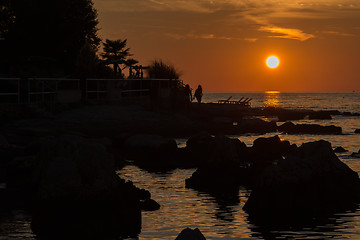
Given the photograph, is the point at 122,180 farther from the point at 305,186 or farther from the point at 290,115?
the point at 290,115

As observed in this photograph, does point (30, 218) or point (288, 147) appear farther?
point (288, 147)

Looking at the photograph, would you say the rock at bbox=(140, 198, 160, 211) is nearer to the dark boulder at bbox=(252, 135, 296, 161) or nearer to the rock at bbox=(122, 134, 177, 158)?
the rock at bbox=(122, 134, 177, 158)

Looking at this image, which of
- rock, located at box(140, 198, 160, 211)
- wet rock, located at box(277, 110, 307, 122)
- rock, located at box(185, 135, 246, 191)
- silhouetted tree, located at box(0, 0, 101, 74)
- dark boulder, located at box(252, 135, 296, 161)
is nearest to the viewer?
rock, located at box(140, 198, 160, 211)

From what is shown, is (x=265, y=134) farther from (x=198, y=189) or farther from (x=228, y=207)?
(x=228, y=207)

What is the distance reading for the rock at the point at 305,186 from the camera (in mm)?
16812

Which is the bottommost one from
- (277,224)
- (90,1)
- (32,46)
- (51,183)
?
(277,224)

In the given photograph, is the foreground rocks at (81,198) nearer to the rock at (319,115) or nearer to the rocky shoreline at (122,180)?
the rocky shoreline at (122,180)

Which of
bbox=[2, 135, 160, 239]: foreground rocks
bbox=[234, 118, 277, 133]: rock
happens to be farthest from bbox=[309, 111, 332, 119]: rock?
bbox=[2, 135, 160, 239]: foreground rocks

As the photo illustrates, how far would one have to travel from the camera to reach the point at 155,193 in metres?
20.0

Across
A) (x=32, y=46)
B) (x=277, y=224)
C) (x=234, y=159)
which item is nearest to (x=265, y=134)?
(x=32, y=46)

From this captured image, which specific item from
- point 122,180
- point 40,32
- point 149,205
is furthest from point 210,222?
point 40,32

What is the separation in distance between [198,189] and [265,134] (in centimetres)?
2712

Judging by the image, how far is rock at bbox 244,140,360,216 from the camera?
16812 millimetres

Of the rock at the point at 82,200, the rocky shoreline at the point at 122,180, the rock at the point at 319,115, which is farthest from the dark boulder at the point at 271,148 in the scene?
the rock at the point at 319,115
